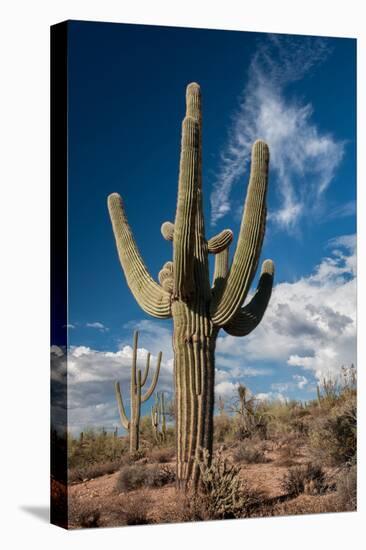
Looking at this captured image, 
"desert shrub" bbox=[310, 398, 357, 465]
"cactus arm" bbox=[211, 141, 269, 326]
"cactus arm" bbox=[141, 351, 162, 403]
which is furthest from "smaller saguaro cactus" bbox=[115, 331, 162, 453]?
"desert shrub" bbox=[310, 398, 357, 465]

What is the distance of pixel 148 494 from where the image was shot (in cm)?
1344

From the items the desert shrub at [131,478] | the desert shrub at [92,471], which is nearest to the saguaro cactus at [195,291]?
the desert shrub at [131,478]

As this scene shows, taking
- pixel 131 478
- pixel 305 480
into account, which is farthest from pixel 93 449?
pixel 305 480

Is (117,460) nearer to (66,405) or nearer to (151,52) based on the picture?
(66,405)

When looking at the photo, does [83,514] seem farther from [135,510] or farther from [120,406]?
[120,406]

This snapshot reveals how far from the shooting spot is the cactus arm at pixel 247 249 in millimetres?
13711

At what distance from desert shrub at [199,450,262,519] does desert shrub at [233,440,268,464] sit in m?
0.96

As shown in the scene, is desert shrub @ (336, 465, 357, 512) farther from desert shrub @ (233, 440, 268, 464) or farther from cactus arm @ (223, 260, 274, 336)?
cactus arm @ (223, 260, 274, 336)

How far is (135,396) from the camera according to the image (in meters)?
14.2

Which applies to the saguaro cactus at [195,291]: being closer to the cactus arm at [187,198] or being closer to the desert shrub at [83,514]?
the cactus arm at [187,198]

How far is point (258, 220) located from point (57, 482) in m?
3.83

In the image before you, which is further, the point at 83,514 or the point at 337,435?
the point at 337,435

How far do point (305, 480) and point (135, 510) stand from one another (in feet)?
7.87

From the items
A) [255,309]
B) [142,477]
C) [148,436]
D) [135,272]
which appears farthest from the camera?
[148,436]
